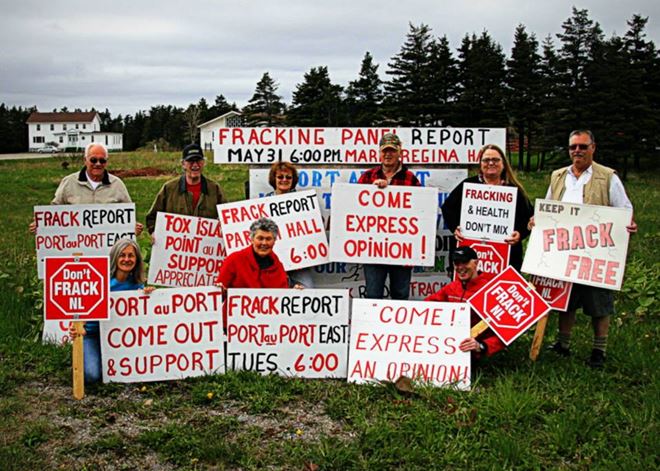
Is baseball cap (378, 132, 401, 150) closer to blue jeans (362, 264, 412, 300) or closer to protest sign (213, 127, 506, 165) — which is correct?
protest sign (213, 127, 506, 165)

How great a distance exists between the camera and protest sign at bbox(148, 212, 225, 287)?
A: 23.7ft

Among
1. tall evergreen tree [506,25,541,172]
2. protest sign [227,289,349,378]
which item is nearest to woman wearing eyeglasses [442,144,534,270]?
protest sign [227,289,349,378]

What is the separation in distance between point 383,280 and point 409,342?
1.40m

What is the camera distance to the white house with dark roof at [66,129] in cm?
12150

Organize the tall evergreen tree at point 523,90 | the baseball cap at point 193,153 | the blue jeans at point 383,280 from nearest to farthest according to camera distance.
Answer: the baseball cap at point 193,153
the blue jeans at point 383,280
the tall evergreen tree at point 523,90

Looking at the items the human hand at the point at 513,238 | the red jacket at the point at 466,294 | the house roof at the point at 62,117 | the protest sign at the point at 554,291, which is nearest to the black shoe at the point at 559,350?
the protest sign at the point at 554,291

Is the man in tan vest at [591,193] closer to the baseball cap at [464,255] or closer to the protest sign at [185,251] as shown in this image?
the baseball cap at [464,255]

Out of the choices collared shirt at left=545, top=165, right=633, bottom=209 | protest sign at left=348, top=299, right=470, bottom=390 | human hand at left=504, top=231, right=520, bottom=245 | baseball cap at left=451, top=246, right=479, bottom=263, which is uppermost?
collared shirt at left=545, top=165, right=633, bottom=209

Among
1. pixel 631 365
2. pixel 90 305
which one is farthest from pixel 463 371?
pixel 90 305

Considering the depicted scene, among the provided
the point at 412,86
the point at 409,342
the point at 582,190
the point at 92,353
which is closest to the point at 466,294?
the point at 409,342

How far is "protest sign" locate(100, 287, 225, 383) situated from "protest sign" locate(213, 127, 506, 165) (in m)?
2.34

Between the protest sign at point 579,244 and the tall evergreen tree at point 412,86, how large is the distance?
136 feet

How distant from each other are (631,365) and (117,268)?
4592 millimetres

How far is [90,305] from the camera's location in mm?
5539
